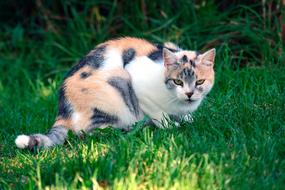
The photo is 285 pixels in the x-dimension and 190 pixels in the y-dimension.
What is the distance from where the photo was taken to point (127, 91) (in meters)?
5.17

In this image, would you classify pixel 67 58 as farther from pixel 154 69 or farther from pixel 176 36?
pixel 154 69

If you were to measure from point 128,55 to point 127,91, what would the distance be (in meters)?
0.33

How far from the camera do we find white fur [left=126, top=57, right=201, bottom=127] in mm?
5148

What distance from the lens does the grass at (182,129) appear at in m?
3.67

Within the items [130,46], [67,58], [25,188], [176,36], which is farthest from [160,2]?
[25,188]

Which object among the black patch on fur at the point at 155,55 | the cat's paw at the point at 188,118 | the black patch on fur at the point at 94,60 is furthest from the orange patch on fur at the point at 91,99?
the cat's paw at the point at 188,118

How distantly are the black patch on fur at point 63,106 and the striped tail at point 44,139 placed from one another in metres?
0.12

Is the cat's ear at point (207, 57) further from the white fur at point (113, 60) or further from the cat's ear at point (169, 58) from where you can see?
the white fur at point (113, 60)

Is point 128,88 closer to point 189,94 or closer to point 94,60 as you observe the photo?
point 94,60

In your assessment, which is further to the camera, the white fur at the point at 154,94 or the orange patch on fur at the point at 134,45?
the orange patch on fur at the point at 134,45

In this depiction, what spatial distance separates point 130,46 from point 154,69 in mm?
322

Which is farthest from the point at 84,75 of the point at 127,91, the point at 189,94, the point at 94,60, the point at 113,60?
the point at 189,94

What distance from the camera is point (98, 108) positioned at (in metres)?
5.05

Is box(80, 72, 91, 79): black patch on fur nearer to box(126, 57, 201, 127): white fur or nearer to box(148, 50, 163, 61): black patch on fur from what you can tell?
box(126, 57, 201, 127): white fur
